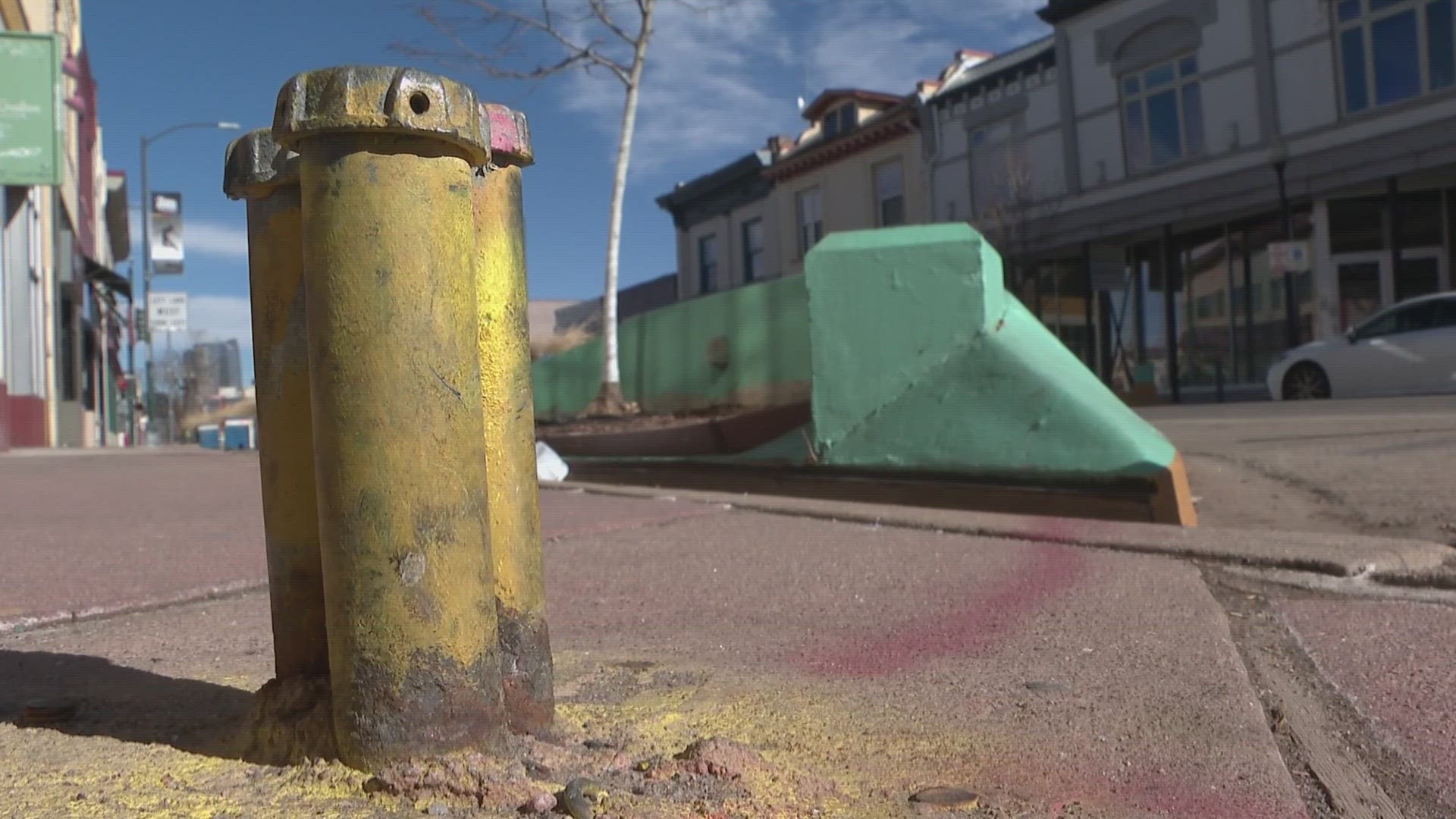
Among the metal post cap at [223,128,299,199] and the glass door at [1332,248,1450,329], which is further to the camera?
the glass door at [1332,248,1450,329]

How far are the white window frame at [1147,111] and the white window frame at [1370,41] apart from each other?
229 cm

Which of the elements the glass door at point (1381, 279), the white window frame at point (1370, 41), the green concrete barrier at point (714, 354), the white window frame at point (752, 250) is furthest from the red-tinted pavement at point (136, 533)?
the white window frame at point (752, 250)

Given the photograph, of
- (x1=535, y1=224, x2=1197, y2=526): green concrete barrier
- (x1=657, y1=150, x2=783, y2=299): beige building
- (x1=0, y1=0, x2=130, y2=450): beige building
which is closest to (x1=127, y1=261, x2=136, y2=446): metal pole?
(x1=0, y1=0, x2=130, y2=450): beige building

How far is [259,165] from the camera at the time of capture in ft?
5.06

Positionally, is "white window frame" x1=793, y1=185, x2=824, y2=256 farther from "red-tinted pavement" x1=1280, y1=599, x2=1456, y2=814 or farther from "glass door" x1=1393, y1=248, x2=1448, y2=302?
"red-tinted pavement" x1=1280, y1=599, x2=1456, y2=814

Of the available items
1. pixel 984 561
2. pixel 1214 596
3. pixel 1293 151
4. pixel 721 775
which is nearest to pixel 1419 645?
pixel 1214 596

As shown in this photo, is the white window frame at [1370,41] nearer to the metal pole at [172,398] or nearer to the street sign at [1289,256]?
the street sign at [1289,256]

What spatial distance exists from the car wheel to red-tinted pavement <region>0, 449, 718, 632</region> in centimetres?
1152

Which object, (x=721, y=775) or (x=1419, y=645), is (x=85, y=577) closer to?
(x=721, y=775)

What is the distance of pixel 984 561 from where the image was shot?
11.6ft

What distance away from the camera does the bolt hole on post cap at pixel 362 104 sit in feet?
4.28

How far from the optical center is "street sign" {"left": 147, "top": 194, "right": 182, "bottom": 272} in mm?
31344

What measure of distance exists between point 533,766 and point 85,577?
247cm

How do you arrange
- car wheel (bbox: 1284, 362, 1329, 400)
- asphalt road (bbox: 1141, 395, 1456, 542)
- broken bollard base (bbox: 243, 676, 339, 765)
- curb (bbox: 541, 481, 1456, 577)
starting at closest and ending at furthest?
broken bollard base (bbox: 243, 676, 339, 765)
curb (bbox: 541, 481, 1456, 577)
asphalt road (bbox: 1141, 395, 1456, 542)
car wheel (bbox: 1284, 362, 1329, 400)
